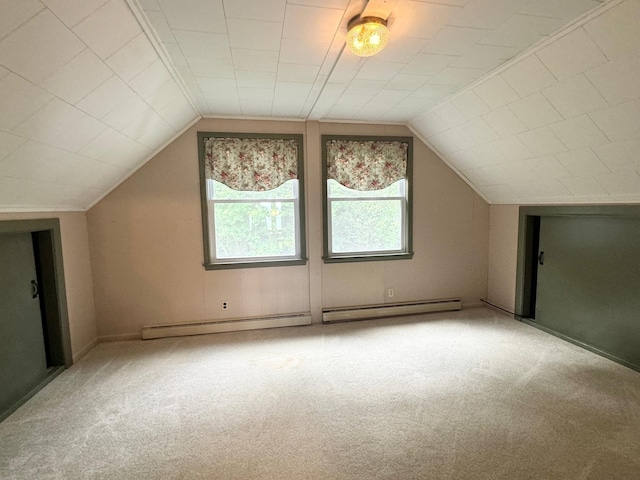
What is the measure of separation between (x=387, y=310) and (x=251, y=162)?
2.41m

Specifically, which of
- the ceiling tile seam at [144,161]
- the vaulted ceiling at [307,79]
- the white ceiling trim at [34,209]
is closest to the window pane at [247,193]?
the ceiling tile seam at [144,161]

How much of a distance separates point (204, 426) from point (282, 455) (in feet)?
1.90

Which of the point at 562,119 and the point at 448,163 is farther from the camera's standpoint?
the point at 448,163

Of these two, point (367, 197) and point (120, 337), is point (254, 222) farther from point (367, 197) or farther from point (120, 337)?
Result: point (120, 337)

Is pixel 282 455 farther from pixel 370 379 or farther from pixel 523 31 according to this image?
pixel 523 31

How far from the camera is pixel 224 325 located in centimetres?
348

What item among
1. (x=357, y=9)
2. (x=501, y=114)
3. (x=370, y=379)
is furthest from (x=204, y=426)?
(x=501, y=114)

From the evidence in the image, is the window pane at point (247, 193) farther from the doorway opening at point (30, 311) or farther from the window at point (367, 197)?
the doorway opening at point (30, 311)

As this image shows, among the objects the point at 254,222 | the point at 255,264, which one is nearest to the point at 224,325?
the point at 255,264

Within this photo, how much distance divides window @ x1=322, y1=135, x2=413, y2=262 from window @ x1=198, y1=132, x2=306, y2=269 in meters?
0.39

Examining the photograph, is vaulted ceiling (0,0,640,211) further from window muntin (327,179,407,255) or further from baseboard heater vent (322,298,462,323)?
baseboard heater vent (322,298,462,323)

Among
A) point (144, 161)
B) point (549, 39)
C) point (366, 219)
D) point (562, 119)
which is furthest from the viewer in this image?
point (366, 219)

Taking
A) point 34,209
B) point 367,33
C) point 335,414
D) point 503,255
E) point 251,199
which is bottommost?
point 335,414

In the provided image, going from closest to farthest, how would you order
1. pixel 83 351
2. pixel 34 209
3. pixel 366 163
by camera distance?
pixel 34 209, pixel 83 351, pixel 366 163
